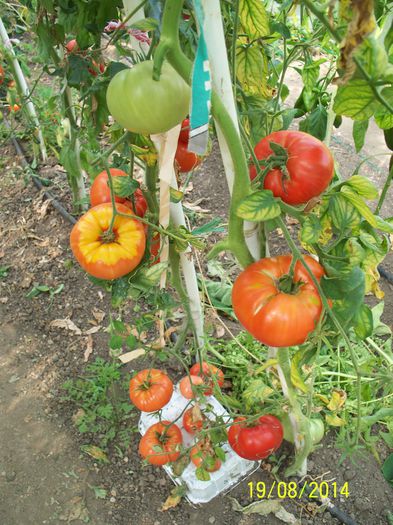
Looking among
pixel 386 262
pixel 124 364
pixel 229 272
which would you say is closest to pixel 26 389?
pixel 124 364

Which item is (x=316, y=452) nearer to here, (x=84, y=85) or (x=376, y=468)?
(x=376, y=468)

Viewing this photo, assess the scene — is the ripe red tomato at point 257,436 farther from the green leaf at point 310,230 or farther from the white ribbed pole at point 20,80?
the white ribbed pole at point 20,80

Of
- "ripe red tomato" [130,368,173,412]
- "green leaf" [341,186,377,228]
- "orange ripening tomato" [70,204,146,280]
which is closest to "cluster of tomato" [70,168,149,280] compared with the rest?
"orange ripening tomato" [70,204,146,280]

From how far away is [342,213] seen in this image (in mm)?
720

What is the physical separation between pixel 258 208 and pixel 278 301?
14 centimetres

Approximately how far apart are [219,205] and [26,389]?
1194 mm

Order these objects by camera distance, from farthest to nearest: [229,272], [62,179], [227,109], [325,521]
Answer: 1. [62,179]
2. [229,272]
3. [325,521]
4. [227,109]

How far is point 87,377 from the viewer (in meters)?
1.69

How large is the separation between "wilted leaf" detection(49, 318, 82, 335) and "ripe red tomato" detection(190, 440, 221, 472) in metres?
0.79

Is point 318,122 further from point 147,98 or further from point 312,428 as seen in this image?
point 312,428

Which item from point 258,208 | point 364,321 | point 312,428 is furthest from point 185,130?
point 312,428

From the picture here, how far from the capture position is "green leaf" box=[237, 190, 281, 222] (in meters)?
0.65

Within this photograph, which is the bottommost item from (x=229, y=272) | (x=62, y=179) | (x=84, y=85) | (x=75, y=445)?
(x=75, y=445)

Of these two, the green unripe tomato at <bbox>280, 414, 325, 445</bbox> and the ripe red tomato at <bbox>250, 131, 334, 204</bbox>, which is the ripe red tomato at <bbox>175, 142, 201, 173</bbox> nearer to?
the ripe red tomato at <bbox>250, 131, 334, 204</bbox>
